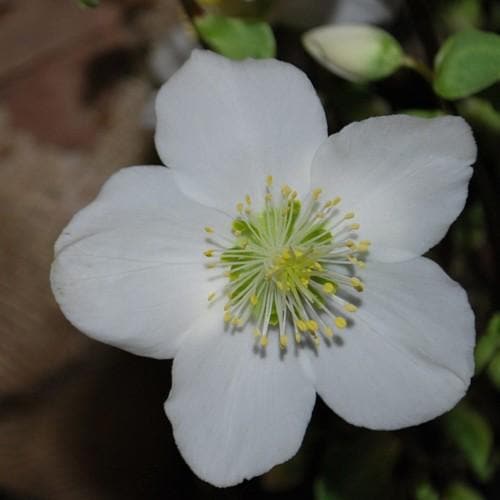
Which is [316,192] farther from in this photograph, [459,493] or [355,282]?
[459,493]

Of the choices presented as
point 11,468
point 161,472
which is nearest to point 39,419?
point 11,468

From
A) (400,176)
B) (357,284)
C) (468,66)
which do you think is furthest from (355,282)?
(468,66)

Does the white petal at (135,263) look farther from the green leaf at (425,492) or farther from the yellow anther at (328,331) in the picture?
the green leaf at (425,492)

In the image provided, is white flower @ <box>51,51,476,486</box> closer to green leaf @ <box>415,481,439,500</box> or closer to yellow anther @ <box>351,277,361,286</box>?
yellow anther @ <box>351,277,361,286</box>

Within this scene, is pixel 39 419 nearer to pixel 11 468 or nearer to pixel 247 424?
pixel 11 468

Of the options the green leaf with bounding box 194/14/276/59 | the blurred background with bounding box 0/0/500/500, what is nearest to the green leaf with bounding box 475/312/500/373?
the blurred background with bounding box 0/0/500/500

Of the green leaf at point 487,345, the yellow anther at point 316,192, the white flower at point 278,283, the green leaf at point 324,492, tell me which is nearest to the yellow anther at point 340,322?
the white flower at point 278,283

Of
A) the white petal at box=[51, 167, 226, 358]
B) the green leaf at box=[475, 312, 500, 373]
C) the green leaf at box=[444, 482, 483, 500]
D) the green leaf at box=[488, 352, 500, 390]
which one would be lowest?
the green leaf at box=[444, 482, 483, 500]
